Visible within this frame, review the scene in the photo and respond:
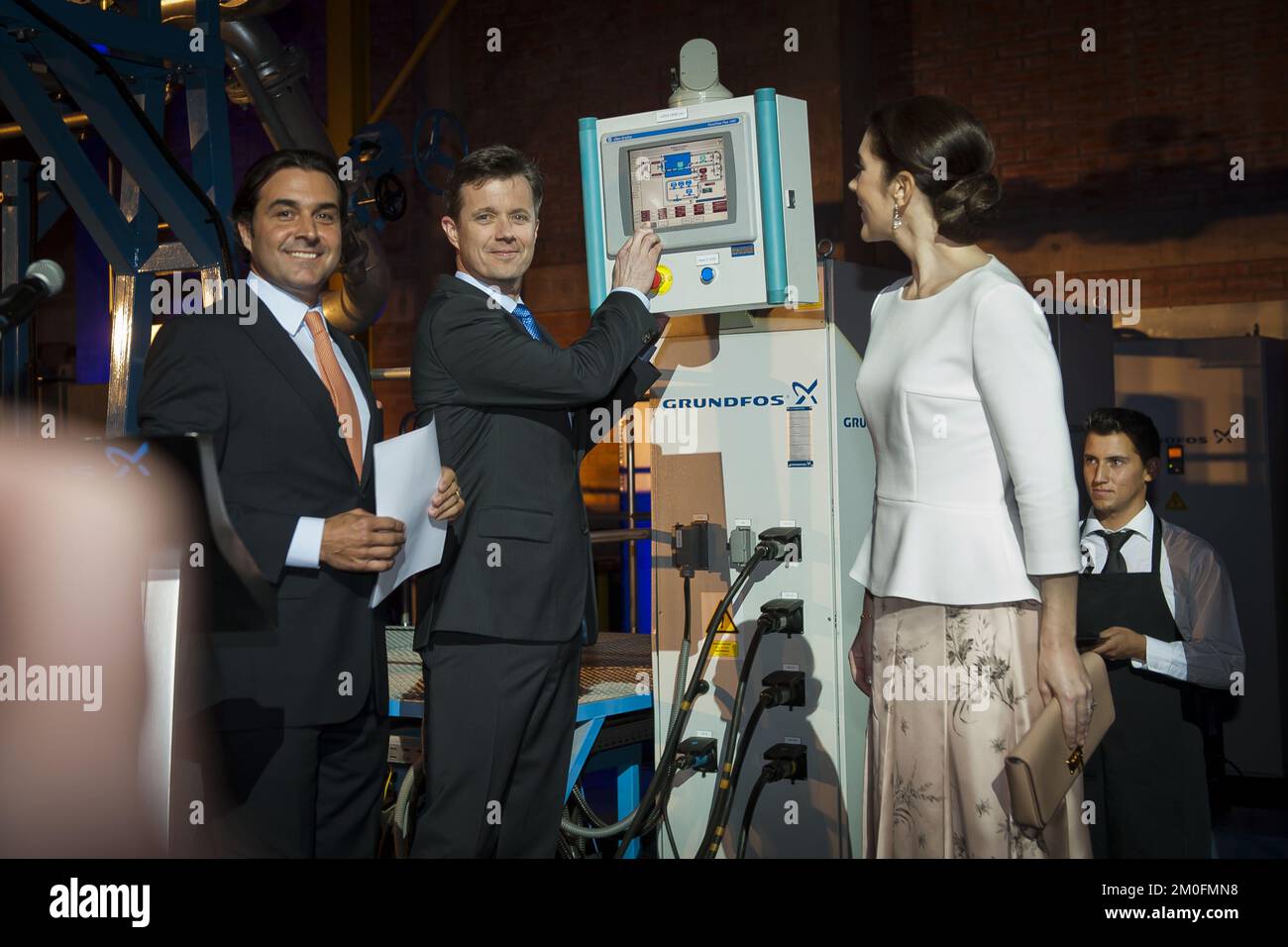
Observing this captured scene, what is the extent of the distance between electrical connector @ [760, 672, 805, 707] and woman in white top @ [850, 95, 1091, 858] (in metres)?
0.86

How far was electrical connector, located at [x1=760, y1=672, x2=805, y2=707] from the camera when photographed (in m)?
2.84

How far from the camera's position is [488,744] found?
2250 mm

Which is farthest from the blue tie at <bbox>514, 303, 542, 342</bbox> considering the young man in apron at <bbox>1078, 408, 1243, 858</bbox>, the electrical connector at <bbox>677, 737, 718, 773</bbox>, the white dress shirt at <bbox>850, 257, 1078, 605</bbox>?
the young man in apron at <bbox>1078, 408, 1243, 858</bbox>

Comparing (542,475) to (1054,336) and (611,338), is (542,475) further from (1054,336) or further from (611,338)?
(1054,336)

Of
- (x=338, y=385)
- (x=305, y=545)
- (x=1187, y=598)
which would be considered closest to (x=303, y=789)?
(x=305, y=545)

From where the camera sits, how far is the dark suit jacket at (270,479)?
1.90 meters

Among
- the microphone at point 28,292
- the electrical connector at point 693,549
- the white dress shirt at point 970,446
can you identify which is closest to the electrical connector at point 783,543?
the electrical connector at point 693,549

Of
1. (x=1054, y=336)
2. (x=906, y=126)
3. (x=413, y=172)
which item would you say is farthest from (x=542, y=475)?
(x=413, y=172)

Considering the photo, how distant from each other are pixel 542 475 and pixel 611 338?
0.94ft

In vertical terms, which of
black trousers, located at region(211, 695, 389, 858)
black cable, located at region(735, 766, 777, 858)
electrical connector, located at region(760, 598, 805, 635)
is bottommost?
black cable, located at region(735, 766, 777, 858)

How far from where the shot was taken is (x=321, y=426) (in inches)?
78.4

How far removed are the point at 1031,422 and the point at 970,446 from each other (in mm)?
103

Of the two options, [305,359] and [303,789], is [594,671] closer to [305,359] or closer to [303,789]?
[303,789]

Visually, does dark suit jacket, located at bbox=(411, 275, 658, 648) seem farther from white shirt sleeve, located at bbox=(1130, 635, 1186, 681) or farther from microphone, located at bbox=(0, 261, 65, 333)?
white shirt sleeve, located at bbox=(1130, 635, 1186, 681)
